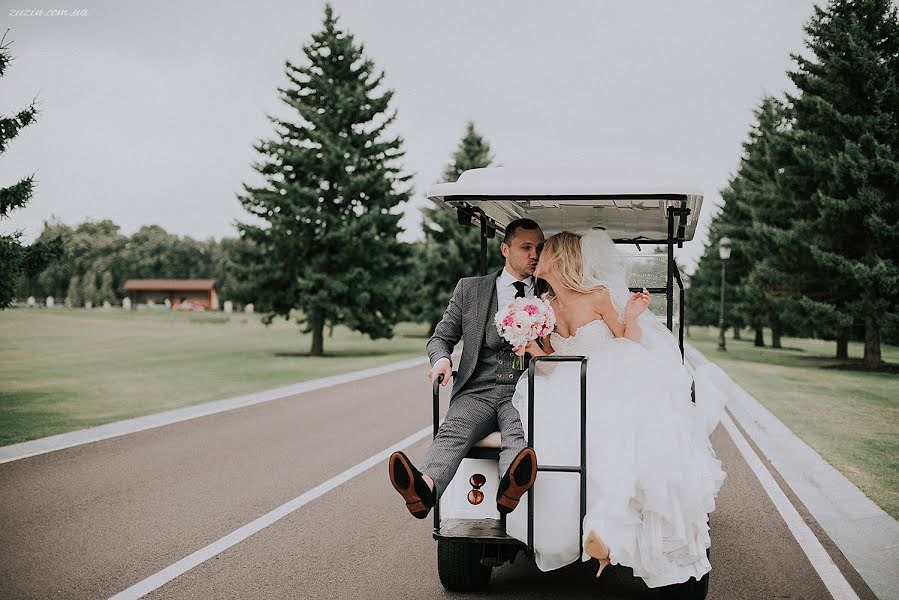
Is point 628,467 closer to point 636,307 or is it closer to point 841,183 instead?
point 636,307

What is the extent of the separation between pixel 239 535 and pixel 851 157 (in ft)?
80.7

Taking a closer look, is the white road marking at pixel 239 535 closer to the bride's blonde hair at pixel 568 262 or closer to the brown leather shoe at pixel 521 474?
the brown leather shoe at pixel 521 474

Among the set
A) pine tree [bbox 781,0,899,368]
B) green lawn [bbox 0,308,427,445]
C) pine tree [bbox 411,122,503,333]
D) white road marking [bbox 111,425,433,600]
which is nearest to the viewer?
white road marking [bbox 111,425,433,600]

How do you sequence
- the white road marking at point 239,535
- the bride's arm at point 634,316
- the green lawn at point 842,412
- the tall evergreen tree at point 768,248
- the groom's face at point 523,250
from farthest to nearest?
the tall evergreen tree at point 768,248, the green lawn at point 842,412, the groom's face at point 523,250, the white road marking at point 239,535, the bride's arm at point 634,316

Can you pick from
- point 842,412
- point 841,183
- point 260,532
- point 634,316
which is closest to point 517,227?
point 634,316

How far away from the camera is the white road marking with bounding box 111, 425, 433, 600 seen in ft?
15.8

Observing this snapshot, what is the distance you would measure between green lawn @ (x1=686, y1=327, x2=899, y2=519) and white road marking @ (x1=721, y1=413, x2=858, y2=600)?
2.72 ft

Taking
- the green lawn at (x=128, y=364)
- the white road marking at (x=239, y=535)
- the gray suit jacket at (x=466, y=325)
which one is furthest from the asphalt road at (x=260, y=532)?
the green lawn at (x=128, y=364)

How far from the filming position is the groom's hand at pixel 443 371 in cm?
468

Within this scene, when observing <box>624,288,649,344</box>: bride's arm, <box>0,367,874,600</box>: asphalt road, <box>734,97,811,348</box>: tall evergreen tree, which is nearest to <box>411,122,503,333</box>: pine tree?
<box>734,97,811,348</box>: tall evergreen tree

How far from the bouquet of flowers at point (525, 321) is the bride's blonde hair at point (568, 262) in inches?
12.8

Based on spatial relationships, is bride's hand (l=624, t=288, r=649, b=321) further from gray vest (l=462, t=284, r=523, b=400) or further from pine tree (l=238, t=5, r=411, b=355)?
pine tree (l=238, t=5, r=411, b=355)

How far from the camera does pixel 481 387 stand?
498 centimetres

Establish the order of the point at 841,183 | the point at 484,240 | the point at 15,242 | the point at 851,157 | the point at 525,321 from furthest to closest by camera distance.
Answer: the point at 841,183 < the point at 851,157 < the point at 15,242 < the point at 484,240 < the point at 525,321
